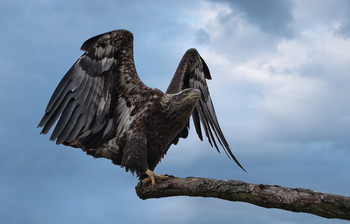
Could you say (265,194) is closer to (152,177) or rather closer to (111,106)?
(152,177)

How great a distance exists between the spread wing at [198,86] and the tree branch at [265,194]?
2025mm

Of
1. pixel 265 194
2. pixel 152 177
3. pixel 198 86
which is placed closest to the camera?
pixel 265 194

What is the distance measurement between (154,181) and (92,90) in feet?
5.20

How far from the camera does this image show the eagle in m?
5.72

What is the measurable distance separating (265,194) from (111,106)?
269cm

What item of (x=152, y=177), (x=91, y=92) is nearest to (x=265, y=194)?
(x=152, y=177)

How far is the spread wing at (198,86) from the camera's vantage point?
6.99 metres

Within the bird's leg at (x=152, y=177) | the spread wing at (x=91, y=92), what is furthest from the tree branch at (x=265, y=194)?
the spread wing at (x=91, y=92)

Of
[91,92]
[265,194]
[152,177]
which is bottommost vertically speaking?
[265,194]

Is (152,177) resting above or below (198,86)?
below

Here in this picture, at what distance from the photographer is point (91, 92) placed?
5.76 meters

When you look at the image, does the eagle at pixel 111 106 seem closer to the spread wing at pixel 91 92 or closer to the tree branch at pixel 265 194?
the spread wing at pixel 91 92

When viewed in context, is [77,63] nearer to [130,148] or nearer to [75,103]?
[75,103]

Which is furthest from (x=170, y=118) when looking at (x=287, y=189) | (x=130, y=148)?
(x=287, y=189)
